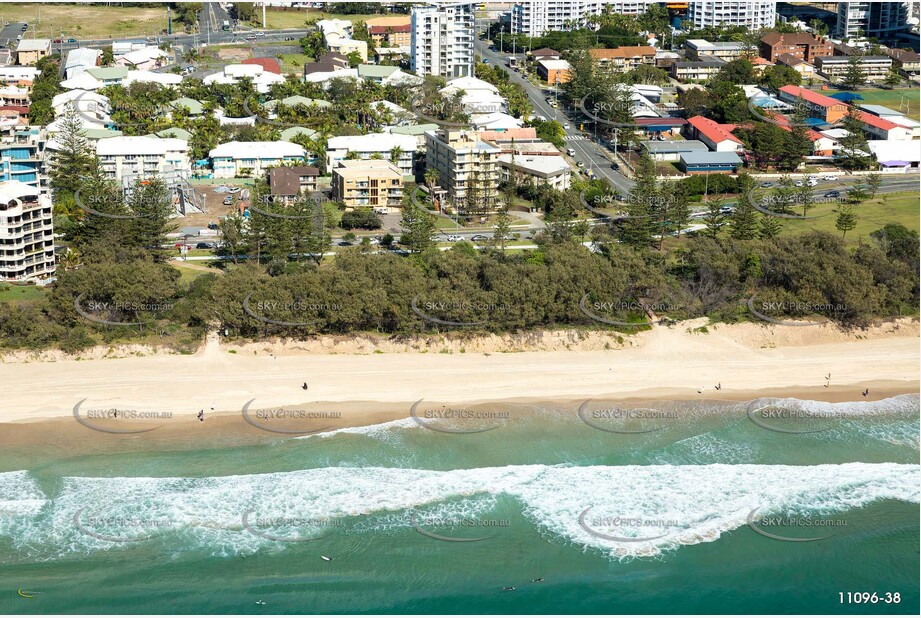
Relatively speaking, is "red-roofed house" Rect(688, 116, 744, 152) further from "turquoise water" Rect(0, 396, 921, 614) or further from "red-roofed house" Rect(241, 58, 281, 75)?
"turquoise water" Rect(0, 396, 921, 614)

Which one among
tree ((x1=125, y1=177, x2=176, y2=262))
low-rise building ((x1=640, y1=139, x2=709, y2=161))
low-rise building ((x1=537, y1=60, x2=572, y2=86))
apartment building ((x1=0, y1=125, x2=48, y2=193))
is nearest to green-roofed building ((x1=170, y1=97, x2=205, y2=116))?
apartment building ((x1=0, y1=125, x2=48, y2=193))

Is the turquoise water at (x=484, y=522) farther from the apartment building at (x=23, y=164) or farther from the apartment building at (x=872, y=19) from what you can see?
the apartment building at (x=872, y=19)

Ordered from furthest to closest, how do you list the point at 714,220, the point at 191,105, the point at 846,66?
the point at 846,66 < the point at 191,105 < the point at 714,220

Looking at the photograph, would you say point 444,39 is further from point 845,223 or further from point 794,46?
Answer: point 845,223

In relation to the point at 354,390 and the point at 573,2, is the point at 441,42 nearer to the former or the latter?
the point at 573,2

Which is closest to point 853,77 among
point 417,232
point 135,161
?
point 417,232

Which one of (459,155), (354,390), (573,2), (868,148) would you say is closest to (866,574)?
(354,390)
